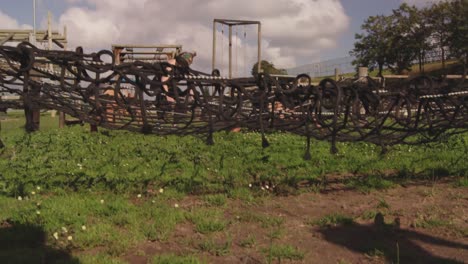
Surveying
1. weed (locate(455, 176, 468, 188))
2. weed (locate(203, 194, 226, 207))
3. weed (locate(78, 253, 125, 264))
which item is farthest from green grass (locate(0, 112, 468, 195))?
weed (locate(78, 253, 125, 264))

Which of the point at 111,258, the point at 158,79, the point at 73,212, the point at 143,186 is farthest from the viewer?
the point at 143,186

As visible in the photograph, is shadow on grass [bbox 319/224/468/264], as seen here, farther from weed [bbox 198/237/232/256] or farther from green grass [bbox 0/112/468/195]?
green grass [bbox 0/112/468/195]

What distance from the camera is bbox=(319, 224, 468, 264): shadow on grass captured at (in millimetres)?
3395

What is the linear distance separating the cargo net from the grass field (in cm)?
98

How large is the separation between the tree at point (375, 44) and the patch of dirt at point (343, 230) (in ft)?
139

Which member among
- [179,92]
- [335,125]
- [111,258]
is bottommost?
[111,258]

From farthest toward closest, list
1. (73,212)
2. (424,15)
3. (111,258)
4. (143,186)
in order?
(424,15)
(143,186)
(73,212)
(111,258)

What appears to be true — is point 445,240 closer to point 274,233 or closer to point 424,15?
point 274,233

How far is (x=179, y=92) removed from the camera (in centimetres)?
311

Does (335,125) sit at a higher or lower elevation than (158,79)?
lower

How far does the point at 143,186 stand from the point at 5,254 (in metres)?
2.05

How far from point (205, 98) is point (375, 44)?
46.7 m

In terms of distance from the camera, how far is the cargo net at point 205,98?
9.59ft

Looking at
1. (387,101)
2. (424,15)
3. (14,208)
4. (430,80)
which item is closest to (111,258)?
(14,208)
